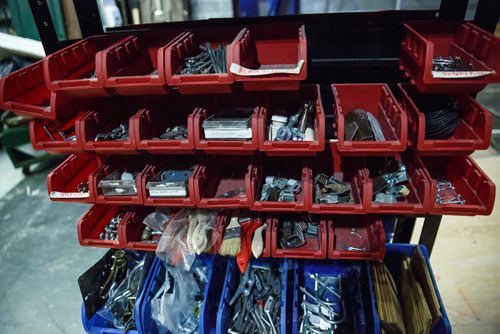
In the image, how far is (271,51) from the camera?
96 centimetres

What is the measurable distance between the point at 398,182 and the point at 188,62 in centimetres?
59

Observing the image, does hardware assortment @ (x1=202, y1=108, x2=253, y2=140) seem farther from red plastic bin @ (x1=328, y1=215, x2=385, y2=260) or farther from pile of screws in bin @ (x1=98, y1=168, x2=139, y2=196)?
red plastic bin @ (x1=328, y1=215, x2=385, y2=260)

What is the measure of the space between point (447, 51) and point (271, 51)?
0.46m

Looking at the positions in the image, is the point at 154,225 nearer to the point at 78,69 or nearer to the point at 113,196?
the point at 113,196

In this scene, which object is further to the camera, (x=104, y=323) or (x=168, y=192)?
(x=104, y=323)

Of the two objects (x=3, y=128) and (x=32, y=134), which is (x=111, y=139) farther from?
(x=3, y=128)

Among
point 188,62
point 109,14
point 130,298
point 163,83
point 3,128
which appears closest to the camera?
point 163,83

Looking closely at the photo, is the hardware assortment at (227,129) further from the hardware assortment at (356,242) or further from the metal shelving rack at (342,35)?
the hardware assortment at (356,242)

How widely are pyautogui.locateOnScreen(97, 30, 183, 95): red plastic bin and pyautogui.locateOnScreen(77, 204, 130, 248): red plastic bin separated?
1.31 feet

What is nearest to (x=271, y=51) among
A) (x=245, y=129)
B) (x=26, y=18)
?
(x=245, y=129)

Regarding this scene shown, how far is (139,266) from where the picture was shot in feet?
4.16

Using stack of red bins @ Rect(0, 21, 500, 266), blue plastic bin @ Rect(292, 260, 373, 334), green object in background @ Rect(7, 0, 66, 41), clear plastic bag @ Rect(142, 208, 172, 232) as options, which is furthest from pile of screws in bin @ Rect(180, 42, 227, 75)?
green object in background @ Rect(7, 0, 66, 41)

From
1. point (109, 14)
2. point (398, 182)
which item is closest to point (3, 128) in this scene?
point (109, 14)

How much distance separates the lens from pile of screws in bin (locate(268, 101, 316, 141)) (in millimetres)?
855
